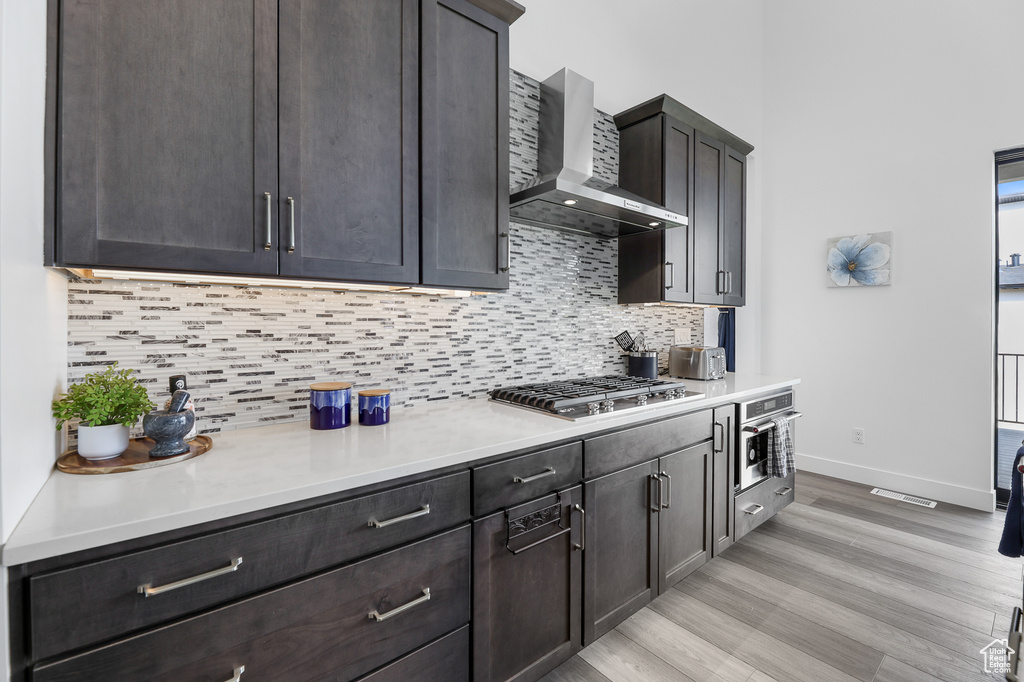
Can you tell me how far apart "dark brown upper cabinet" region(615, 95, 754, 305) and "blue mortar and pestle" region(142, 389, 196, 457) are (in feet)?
7.57

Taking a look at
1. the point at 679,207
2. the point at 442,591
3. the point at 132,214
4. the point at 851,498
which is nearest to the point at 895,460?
the point at 851,498

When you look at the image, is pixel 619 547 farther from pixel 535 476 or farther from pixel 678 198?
pixel 678 198

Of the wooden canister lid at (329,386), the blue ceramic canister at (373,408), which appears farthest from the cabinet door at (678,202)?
the wooden canister lid at (329,386)

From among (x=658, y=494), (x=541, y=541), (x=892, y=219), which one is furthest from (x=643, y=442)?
(x=892, y=219)

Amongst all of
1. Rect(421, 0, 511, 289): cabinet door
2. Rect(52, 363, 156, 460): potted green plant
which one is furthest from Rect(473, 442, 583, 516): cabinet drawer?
Rect(52, 363, 156, 460): potted green plant

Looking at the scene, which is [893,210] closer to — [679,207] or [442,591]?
[679,207]

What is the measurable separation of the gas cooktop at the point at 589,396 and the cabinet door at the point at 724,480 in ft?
0.79

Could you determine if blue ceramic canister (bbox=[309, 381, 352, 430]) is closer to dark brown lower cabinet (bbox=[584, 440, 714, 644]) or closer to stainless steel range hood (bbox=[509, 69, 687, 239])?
dark brown lower cabinet (bbox=[584, 440, 714, 644])

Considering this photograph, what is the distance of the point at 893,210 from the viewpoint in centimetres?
347

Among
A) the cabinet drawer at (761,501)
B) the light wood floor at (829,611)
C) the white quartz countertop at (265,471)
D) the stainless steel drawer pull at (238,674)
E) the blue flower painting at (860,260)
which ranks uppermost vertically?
the blue flower painting at (860,260)

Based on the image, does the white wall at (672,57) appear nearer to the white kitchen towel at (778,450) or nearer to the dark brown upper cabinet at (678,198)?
the dark brown upper cabinet at (678,198)

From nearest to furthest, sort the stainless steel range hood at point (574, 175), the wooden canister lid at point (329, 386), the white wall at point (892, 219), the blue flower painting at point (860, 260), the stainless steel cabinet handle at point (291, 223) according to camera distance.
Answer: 1. the stainless steel cabinet handle at point (291, 223)
2. the wooden canister lid at point (329, 386)
3. the stainless steel range hood at point (574, 175)
4. the white wall at point (892, 219)
5. the blue flower painting at point (860, 260)

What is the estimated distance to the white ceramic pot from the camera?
110 centimetres

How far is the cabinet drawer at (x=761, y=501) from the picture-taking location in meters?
2.47
